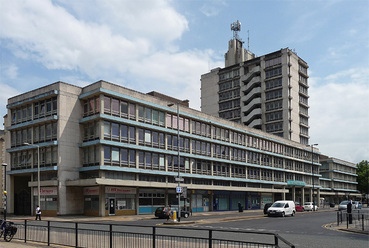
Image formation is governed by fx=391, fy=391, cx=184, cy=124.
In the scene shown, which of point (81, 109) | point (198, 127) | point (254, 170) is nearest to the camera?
point (81, 109)

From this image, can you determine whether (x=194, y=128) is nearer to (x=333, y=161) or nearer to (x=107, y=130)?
(x=107, y=130)

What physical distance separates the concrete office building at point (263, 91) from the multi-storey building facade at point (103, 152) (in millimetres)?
40991

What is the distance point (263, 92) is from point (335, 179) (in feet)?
139

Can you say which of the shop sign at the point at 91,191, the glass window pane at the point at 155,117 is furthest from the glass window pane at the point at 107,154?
the glass window pane at the point at 155,117

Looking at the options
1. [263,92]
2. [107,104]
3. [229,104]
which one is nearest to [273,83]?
[263,92]

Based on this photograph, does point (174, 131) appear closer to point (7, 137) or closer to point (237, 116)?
point (7, 137)

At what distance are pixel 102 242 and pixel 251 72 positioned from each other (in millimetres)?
96960

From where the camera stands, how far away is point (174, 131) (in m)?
57.2

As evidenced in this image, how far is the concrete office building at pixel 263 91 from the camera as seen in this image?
10088cm

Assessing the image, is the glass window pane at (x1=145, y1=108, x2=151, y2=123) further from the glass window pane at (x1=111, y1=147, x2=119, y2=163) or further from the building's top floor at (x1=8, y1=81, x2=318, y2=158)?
the glass window pane at (x1=111, y1=147, x2=119, y2=163)

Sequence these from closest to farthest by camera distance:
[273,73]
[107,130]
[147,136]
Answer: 1. [107,130]
2. [147,136]
3. [273,73]

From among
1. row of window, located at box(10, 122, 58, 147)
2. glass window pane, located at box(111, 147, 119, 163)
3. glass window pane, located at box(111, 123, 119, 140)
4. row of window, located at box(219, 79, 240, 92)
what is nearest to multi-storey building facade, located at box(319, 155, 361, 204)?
row of window, located at box(219, 79, 240, 92)

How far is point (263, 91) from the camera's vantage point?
10444 cm

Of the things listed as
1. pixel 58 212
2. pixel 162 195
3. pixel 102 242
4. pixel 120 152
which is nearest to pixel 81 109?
pixel 120 152
